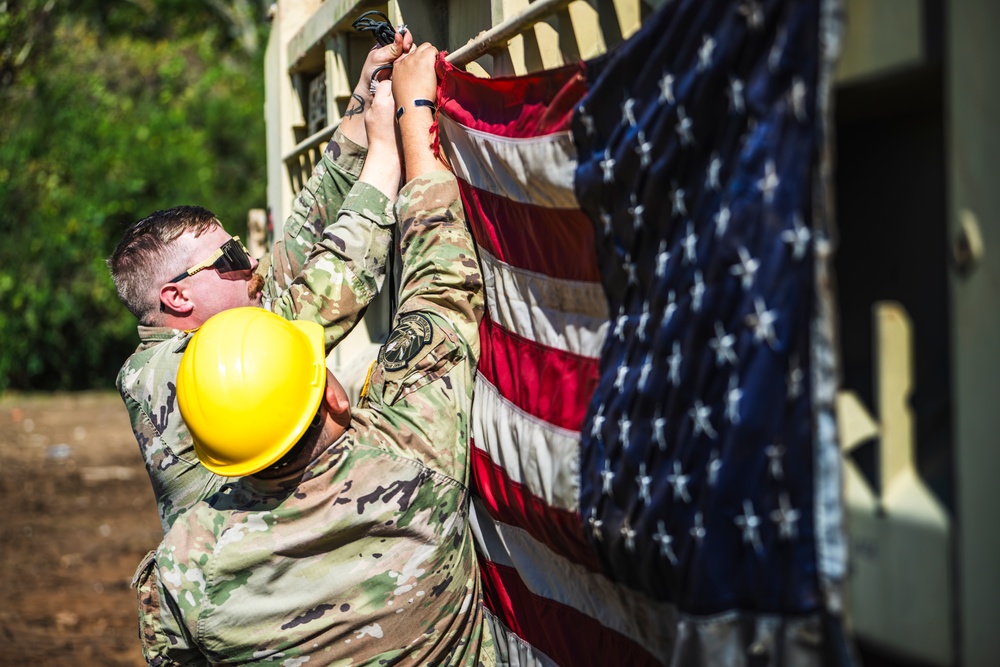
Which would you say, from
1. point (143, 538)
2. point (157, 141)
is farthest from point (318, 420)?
point (157, 141)

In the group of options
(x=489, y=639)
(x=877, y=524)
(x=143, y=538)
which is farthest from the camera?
(x=143, y=538)

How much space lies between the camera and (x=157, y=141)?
1675cm

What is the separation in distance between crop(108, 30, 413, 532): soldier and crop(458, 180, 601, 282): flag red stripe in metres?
0.37

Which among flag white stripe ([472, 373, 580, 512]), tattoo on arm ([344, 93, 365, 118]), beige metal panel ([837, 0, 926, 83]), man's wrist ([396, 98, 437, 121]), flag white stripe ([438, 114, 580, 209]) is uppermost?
tattoo on arm ([344, 93, 365, 118])

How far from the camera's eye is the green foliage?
15086 mm

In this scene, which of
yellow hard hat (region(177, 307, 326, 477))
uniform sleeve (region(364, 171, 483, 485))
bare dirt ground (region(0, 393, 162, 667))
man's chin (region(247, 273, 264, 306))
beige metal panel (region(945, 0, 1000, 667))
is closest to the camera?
beige metal panel (region(945, 0, 1000, 667))

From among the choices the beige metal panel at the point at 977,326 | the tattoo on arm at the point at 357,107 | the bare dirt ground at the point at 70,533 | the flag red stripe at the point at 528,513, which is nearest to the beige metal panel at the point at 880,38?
the beige metal panel at the point at 977,326

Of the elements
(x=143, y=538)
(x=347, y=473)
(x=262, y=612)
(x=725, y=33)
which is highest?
(x=725, y=33)

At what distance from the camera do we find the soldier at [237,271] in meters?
3.21

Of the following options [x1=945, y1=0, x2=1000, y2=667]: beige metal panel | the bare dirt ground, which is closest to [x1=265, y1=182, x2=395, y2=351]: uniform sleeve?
[x1=945, y1=0, x2=1000, y2=667]: beige metal panel

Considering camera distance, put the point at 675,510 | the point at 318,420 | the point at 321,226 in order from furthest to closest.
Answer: the point at 321,226 < the point at 318,420 < the point at 675,510

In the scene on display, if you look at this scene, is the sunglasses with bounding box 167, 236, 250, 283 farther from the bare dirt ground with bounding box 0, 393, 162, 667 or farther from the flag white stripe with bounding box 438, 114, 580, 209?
the bare dirt ground with bounding box 0, 393, 162, 667

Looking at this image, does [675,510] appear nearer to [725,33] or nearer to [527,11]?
[725,33]

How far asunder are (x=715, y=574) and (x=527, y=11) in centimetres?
148
